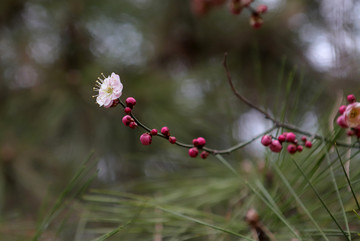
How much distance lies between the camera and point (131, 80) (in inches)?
45.1

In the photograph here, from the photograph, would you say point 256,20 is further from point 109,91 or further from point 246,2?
point 109,91

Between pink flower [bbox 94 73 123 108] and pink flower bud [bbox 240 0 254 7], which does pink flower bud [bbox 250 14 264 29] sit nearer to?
pink flower bud [bbox 240 0 254 7]

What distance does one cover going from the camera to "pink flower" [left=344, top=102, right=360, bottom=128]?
38 cm

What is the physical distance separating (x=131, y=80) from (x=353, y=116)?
0.82 meters

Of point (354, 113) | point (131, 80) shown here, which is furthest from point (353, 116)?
point (131, 80)

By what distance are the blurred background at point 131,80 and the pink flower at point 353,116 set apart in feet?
1.34

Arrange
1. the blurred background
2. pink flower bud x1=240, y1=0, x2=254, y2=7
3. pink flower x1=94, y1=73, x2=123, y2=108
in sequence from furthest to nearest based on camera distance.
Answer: the blurred background
pink flower bud x1=240, y1=0, x2=254, y2=7
pink flower x1=94, y1=73, x2=123, y2=108

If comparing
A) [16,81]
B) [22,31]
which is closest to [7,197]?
[16,81]

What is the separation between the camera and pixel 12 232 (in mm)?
642

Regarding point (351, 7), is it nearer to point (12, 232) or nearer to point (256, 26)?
point (256, 26)

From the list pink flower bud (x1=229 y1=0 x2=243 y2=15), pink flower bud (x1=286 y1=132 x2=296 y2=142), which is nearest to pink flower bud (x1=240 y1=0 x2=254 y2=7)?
pink flower bud (x1=229 y1=0 x2=243 y2=15)

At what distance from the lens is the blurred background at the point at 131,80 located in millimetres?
999

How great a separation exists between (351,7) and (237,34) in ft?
1.50

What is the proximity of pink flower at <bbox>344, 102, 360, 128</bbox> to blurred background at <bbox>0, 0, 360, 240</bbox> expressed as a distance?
409 millimetres
